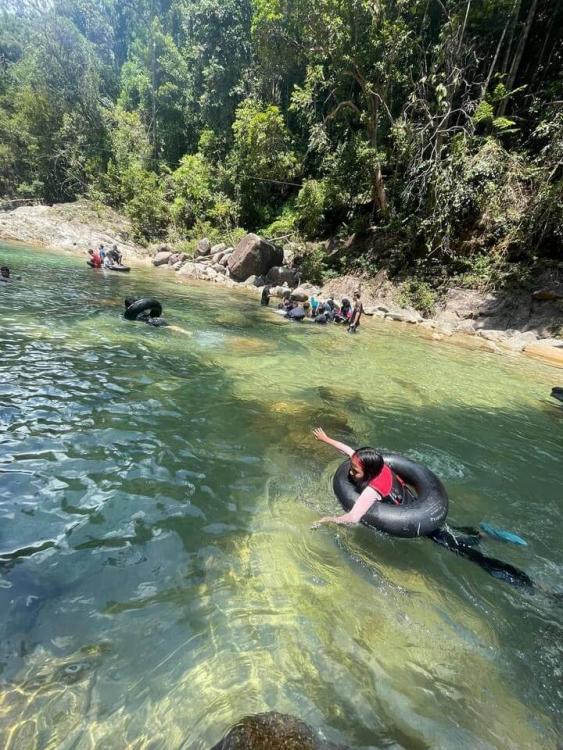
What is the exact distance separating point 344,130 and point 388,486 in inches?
1013

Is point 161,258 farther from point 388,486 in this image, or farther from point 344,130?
point 388,486

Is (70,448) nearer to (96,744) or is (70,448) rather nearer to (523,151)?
(96,744)

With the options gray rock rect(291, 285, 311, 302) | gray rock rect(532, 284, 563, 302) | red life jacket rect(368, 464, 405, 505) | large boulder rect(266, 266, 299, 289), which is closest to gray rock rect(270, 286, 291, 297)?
gray rock rect(291, 285, 311, 302)

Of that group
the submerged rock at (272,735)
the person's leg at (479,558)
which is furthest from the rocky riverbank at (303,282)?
the submerged rock at (272,735)

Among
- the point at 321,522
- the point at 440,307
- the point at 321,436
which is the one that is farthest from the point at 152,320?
the point at 440,307

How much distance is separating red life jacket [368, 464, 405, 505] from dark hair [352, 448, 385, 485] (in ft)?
0.23

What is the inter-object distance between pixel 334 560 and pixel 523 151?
20.5 m

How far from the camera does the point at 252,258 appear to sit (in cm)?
2242

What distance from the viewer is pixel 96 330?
9.85 m

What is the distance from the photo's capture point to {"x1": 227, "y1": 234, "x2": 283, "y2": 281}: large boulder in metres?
22.3

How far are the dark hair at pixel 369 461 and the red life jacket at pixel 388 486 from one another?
72mm

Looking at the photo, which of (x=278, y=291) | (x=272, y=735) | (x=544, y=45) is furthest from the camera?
(x=278, y=291)

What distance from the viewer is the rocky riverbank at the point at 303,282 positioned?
1542 centimetres

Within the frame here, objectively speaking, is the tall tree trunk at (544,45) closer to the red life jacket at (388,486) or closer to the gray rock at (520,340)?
the gray rock at (520,340)
